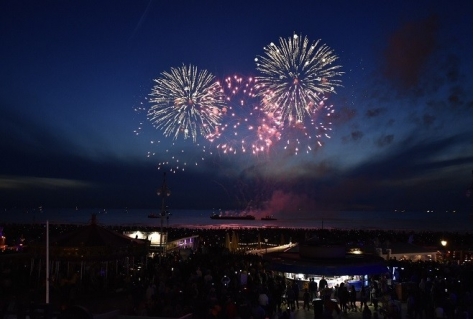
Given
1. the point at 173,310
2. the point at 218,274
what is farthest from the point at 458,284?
the point at 173,310

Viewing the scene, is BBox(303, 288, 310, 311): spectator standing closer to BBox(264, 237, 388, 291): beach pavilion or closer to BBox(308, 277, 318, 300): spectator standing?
BBox(308, 277, 318, 300): spectator standing

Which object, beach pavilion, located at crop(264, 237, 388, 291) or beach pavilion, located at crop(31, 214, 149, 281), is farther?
beach pavilion, located at crop(31, 214, 149, 281)

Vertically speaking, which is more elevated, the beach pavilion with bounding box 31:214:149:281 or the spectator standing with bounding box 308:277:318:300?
the beach pavilion with bounding box 31:214:149:281

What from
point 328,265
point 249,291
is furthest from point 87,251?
point 328,265

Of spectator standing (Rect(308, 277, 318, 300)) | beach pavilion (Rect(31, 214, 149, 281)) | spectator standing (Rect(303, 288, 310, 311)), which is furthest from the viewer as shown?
beach pavilion (Rect(31, 214, 149, 281))

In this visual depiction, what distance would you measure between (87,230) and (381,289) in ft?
43.7

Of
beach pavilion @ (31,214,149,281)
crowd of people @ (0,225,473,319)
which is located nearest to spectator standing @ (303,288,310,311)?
crowd of people @ (0,225,473,319)

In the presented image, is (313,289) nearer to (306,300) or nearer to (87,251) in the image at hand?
(306,300)

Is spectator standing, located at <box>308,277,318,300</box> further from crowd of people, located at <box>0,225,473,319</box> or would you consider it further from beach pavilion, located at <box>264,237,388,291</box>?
beach pavilion, located at <box>264,237,388,291</box>

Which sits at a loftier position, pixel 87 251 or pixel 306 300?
pixel 87 251

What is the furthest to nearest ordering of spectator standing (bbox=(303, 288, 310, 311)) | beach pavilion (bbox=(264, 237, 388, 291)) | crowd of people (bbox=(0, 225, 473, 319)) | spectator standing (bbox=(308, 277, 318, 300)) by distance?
beach pavilion (bbox=(264, 237, 388, 291)) < spectator standing (bbox=(308, 277, 318, 300)) < spectator standing (bbox=(303, 288, 310, 311)) < crowd of people (bbox=(0, 225, 473, 319))

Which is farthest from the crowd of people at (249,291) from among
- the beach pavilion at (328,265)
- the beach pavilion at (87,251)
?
the beach pavilion at (87,251)

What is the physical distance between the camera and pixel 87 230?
20.9 meters

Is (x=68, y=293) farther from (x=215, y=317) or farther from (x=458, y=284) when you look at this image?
(x=458, y=284)
